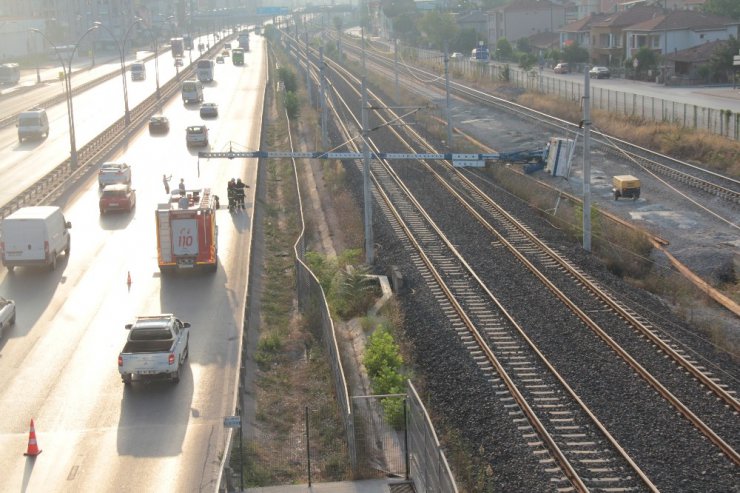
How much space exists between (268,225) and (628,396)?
73.2 ft

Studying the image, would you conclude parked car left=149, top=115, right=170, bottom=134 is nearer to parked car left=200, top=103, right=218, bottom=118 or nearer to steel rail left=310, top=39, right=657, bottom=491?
parked car left=200, top=103, right=218, bottom=118

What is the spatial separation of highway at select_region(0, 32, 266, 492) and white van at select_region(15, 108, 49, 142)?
16956 millimetres

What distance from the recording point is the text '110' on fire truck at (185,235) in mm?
28859

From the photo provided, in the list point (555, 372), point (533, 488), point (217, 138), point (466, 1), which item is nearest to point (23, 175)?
point (217, 138)

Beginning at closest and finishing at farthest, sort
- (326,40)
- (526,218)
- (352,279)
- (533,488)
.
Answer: (533,488) → (352,279) → (526,218) → (326,40)

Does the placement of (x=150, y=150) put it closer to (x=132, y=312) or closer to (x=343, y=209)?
(x=343, y=209)

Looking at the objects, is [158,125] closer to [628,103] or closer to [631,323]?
[628,103]

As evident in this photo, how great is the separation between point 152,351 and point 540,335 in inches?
328

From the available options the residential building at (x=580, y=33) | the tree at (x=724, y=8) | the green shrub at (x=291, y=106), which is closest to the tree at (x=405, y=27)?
the residential building at (x=580, y=33)

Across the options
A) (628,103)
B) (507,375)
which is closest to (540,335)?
(507,375)

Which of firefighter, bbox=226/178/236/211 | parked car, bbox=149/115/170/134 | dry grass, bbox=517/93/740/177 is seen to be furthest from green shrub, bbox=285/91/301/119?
firefighter, bbox=226/178/236/211

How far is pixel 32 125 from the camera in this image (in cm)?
6281

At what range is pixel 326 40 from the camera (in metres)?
168

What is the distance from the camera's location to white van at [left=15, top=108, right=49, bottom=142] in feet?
205
